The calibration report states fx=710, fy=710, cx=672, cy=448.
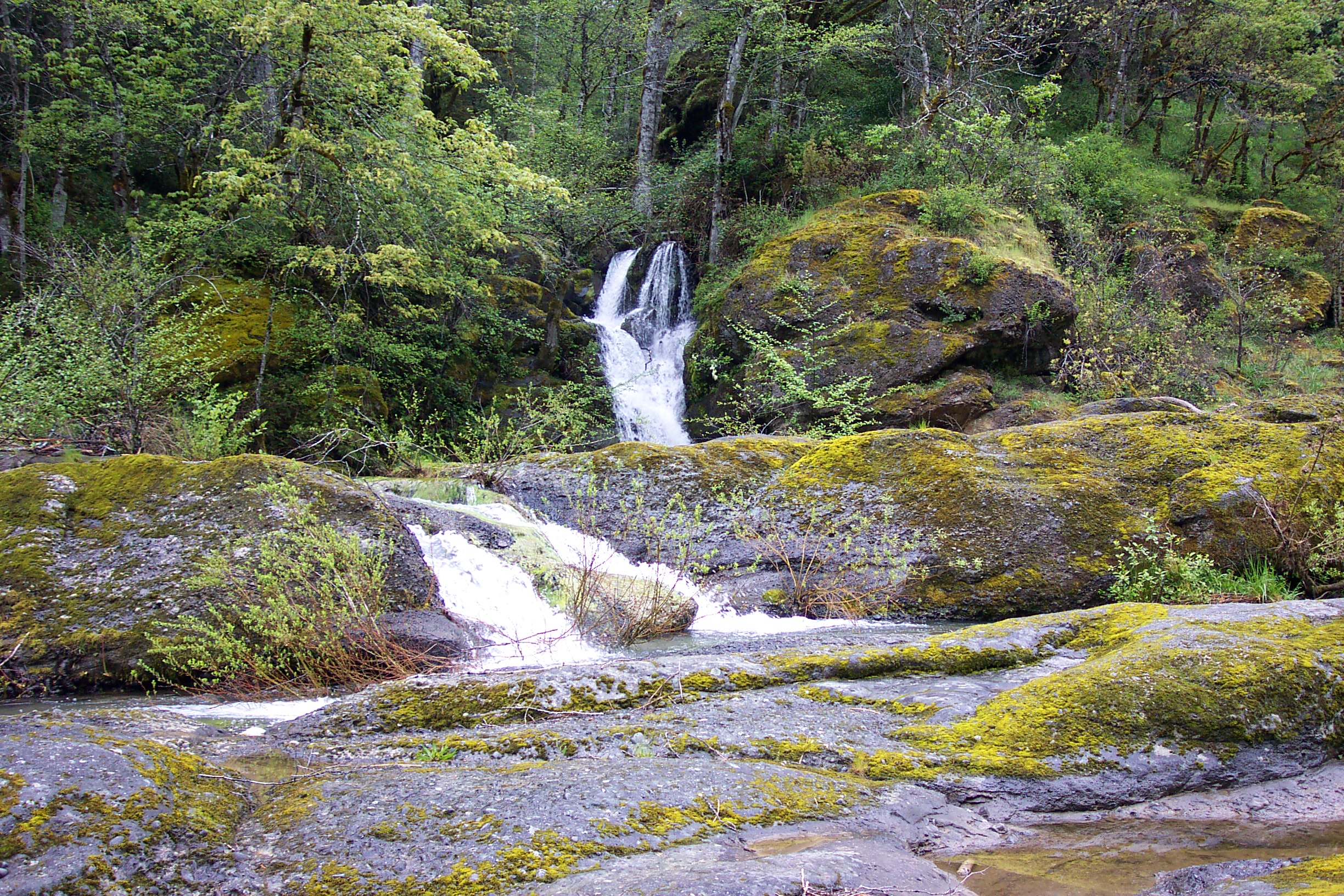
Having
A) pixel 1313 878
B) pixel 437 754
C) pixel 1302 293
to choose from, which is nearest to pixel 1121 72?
pixel 1302 293

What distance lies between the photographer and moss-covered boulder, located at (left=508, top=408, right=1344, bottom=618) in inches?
253

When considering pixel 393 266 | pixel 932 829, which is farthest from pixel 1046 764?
pixel 393 266

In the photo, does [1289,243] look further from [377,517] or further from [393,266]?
[377,517]

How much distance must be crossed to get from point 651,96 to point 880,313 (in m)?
11.5

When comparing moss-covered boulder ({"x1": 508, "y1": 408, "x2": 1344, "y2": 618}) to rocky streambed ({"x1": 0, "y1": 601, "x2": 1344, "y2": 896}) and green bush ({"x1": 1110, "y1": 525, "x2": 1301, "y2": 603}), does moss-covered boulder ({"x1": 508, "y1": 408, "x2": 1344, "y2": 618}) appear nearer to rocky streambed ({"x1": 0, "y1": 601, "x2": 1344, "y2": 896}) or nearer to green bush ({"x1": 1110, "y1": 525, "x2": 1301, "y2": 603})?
green bush ({"x1": 1110, "y1": 525, "x2": 1301, "y2": 603})

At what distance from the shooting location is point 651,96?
66.6 feet

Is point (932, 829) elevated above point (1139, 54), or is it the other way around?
point (1139, 54)

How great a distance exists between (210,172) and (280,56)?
292 centimetres

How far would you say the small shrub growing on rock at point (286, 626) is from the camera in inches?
173

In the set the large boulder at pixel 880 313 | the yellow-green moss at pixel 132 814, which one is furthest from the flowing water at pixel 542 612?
the large boulder at pixel 880 313

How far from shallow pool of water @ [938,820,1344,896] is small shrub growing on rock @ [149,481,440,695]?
3.61 metres

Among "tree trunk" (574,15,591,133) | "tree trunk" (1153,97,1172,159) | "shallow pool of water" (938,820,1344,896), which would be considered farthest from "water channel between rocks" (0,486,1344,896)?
"tree trunk" (1153,97,1172,159)

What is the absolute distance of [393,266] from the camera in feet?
37.1

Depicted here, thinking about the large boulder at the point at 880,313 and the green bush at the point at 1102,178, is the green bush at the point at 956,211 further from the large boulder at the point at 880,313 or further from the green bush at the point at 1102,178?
the green bush at the point at 1102,178
